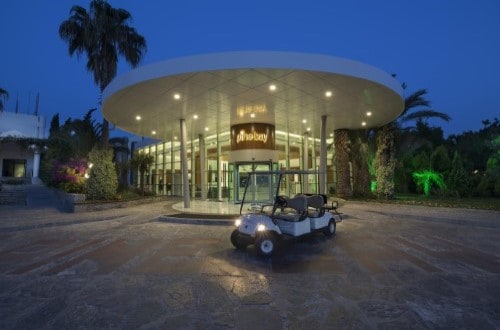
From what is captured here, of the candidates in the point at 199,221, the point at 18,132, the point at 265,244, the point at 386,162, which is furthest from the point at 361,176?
the point at 18,132

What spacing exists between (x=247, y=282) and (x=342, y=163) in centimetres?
1708

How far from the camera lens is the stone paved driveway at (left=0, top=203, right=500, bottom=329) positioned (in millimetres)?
3551

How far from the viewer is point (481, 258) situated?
6207 mm

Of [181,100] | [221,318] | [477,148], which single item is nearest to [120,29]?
[181,100]

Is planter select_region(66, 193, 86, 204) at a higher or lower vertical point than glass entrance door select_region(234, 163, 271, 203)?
lower

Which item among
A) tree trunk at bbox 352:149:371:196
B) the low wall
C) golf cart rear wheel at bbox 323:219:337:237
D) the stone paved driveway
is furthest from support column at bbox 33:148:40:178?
golf cart rear wheel at bbox 323:219:337:237

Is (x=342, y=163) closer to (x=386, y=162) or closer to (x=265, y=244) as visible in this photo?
(x=386, y=162)

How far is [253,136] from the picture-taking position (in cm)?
1816

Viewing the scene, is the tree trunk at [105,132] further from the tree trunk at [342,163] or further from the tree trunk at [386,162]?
the tree trunk at [386,162]

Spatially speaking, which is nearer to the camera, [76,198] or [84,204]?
[84,204]

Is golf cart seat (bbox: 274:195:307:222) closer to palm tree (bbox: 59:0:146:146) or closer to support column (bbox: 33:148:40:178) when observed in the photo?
palm tree (bbox: 59:0:146:146)

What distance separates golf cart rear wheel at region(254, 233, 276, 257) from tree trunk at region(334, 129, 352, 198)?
15.4m

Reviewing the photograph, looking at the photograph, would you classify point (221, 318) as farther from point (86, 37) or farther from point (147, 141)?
point (147, 141)

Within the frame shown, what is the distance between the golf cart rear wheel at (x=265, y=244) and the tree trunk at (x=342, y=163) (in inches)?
605
